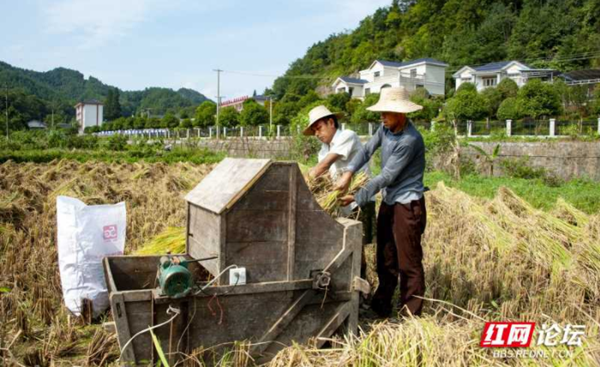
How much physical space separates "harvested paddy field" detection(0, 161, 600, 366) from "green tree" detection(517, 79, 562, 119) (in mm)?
23573

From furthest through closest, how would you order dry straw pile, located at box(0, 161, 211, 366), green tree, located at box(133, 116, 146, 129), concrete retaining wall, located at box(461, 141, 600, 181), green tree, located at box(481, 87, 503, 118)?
green tree, located at box(133, 116, 146, 129), green tree, located at box(481, 87, 503, 118), concrete retaining wall, located at box(461, 141, 600, 181), dry straw pile, located at box(0, 161, 211, 366)

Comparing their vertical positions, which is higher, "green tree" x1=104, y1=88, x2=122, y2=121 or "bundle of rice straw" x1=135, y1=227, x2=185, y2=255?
"green tree" x1=104, y1=88, x2=122, y2=121

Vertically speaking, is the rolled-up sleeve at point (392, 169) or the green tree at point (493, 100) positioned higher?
the green tree at point (493, 100)

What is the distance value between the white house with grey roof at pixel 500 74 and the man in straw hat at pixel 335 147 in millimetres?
50275

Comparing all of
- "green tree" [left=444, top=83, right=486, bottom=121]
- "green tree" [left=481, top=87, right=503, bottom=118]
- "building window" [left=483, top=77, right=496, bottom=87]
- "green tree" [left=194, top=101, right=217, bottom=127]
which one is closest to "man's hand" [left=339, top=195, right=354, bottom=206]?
"green tree" [left=444, top=83, right=486, bottom=121]

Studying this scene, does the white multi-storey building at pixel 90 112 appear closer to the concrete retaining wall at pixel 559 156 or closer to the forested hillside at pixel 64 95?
the forested hillside at pixel 64 95

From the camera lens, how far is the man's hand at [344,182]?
11.4ft

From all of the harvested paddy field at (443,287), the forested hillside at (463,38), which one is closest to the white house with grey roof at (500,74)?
the forested hillside at (463,38)

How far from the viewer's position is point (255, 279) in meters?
2.90

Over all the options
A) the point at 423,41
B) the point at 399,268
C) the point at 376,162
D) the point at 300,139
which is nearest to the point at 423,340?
the point at 399,268

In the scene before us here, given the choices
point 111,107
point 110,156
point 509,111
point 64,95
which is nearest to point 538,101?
point 509,111

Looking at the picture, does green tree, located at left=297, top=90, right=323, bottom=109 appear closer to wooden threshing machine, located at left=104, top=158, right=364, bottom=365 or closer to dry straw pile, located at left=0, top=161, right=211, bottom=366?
dry straw pile, located at left=0, top=161, right=211, bottom=366

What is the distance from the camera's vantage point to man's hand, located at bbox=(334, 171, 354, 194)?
136 inches

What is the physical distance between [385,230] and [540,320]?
1219 millimetres
